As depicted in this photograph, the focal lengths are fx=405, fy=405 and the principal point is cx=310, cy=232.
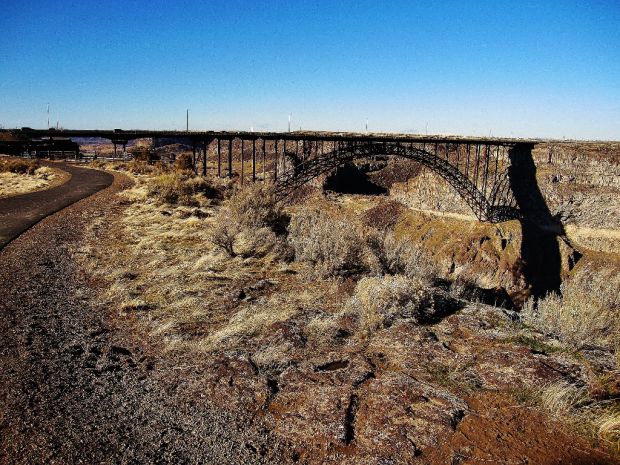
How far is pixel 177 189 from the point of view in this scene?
2333 centimetres

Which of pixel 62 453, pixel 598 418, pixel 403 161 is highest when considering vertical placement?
pixel 403 161

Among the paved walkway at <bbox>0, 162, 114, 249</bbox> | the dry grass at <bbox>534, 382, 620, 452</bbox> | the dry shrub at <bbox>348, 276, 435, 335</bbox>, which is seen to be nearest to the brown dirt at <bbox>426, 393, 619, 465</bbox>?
the dry grass at <bbox>534, 382, 620, 452</bbox>

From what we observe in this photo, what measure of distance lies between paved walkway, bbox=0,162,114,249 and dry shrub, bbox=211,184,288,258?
22.7ft

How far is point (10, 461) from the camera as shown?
4082mm

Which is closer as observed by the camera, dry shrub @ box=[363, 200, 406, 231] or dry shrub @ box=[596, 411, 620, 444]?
dry shrub @ box=[596, 411, 620, 444]

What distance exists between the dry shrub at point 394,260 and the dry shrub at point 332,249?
1.60 ft

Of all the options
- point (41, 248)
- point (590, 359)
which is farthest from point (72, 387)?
point (41, 248)

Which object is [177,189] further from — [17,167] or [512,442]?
[17,167]

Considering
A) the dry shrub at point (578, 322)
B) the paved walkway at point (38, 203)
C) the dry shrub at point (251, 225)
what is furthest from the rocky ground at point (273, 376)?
the paved walkway at point (38, 203)

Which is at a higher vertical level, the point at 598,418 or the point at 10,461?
the point at 598,418

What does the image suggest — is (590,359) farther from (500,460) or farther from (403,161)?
(403,161)

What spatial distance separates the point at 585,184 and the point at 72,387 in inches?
2770

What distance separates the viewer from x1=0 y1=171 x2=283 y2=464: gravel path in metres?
4.28

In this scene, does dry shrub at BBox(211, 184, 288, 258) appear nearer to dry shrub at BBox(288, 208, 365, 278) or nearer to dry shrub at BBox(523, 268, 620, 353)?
dry shrub at BBox(288, 208, 365, 278)
